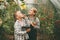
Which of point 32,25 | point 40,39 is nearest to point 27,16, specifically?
point 32,25

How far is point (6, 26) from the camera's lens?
3562 mm

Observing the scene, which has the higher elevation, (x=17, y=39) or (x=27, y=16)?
(x=27, y=16)

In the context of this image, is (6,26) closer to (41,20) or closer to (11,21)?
(11,21)

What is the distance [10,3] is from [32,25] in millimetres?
443

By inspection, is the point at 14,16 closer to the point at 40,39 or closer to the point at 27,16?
the point at 27,16

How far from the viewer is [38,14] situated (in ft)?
11.9

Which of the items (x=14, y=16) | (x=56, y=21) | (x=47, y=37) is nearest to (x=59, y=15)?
(x=56, y=21)

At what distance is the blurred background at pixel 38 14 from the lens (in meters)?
3.56

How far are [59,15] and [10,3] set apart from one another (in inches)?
28.9

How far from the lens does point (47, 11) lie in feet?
12.0

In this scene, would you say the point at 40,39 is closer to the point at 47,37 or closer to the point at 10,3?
the point at 47,37

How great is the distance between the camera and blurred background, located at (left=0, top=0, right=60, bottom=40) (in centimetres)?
356

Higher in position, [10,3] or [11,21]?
[10,3]

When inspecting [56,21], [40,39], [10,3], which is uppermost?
[10,3]
